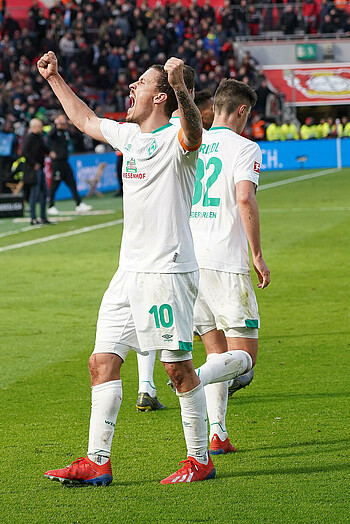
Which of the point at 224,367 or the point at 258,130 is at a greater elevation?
the point at 224,367

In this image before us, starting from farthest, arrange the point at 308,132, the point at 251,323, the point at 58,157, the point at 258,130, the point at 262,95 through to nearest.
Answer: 1. the point at 262,95
2. the point at 258,130
3. the point at 308,132
4. the point at 58,157
5. the point at 251,323

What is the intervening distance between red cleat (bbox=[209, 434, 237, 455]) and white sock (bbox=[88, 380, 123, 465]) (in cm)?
82

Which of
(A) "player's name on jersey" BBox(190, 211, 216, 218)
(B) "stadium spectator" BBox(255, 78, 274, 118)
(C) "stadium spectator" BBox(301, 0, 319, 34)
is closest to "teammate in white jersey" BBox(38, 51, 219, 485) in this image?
(A) "player's name on jersey" BBox(190, 211, 216, 218)

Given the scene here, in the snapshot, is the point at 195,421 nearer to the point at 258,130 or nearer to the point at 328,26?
the point at 258,130

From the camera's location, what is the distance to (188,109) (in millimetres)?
4336

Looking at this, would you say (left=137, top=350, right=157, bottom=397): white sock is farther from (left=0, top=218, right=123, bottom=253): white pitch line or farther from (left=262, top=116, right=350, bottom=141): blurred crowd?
(left=262, top=116, right=350, bottom=141): blurred crowd

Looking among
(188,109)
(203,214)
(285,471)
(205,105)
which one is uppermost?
(188,109)

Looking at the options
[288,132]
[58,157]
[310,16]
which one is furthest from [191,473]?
[310,16]

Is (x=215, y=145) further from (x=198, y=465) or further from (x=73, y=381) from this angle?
(x=73, y=381)

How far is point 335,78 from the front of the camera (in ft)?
137

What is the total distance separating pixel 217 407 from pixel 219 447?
23 cm

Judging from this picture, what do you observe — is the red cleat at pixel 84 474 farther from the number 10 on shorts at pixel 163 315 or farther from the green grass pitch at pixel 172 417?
the number 10 on shorts at pixel 163 315

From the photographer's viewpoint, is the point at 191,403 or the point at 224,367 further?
the point at 224,367

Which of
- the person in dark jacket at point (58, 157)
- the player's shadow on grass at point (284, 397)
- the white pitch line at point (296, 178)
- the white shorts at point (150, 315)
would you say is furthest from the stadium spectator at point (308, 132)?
the white shorts at point (150, 315)
